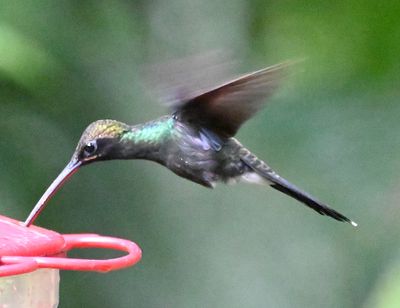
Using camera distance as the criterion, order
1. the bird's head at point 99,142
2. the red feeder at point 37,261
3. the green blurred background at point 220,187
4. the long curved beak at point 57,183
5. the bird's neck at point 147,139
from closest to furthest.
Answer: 1. the red feeder at point 37,261
2. the long curved beak at point 57,183
3. the bird's head at point 99,142
4. the bird's neck at point 147,139
5. the green blurred background at point 220,187

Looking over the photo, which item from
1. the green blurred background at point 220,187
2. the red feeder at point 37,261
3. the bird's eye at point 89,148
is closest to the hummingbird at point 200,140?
the bird's eye at point 89,148

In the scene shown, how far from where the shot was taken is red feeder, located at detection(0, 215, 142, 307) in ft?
4.63

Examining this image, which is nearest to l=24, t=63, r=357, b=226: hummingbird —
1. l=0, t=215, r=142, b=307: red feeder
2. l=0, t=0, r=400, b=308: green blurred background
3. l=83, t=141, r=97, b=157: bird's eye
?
l=83, t=141, r=97, b=157: bird's eye

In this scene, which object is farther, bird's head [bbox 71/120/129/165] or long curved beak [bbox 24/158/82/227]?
bird's head [bbox 71/120/129/165]

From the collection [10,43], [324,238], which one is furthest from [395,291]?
[324,238]

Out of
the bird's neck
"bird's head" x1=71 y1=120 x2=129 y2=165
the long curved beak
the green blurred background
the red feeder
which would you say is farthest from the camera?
the green blurred background

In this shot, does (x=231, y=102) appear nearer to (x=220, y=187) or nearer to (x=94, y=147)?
(x=94, y=147)

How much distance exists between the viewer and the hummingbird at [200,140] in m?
1.94

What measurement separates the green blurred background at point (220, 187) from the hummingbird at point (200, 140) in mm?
586

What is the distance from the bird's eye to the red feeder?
0.24m

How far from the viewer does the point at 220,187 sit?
11.1 ft

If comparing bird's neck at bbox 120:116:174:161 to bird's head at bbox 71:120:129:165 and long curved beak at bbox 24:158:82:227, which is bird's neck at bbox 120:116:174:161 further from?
long curved beak at bbox 24:158:82:227

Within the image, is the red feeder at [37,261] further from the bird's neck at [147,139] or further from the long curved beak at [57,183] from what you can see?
the bird's neck at [147,139]

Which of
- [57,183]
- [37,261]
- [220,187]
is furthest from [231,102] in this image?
[220,187]
